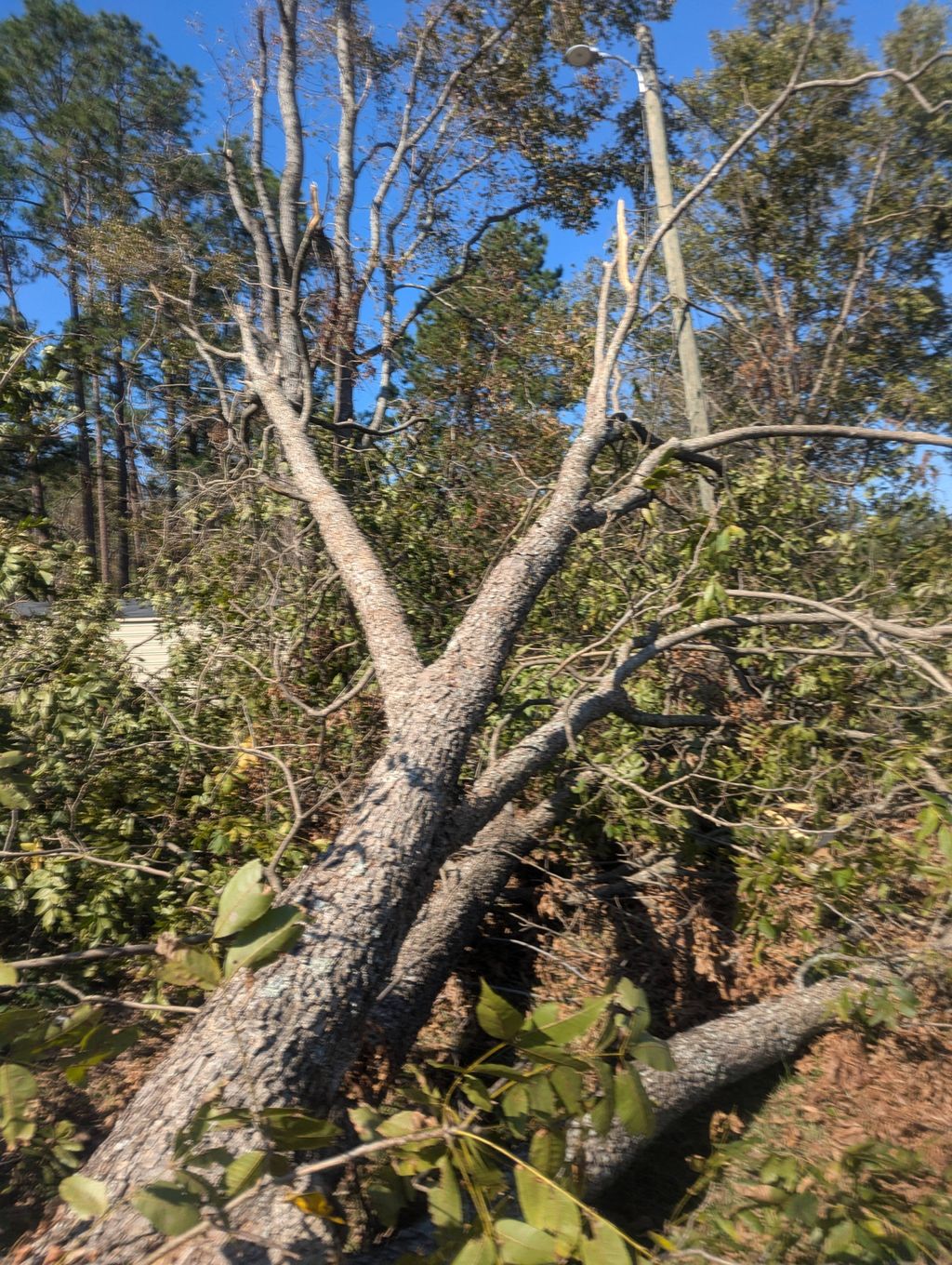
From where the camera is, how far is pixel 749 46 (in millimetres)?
10609

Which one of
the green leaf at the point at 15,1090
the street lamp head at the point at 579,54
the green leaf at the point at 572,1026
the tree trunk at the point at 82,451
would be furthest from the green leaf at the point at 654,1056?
the tree trunk at the point at 82,451

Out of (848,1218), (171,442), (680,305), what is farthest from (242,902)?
(171,442)

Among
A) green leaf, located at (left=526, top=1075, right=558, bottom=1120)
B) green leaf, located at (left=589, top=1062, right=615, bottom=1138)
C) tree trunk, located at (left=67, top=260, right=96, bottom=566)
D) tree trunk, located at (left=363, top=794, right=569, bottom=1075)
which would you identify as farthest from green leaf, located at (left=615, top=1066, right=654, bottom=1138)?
tree trunk, located at (left=67, top=260, right=96, bottom=566)

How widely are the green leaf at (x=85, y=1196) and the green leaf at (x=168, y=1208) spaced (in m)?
0.07

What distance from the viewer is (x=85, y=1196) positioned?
123cm

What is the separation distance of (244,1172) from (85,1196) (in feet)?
0.73

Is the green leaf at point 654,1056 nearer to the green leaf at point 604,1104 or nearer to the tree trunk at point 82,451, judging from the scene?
the green leaf at point 604,1104

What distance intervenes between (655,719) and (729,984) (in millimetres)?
1358

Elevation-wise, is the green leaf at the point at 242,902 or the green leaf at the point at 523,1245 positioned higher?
the green leaf at the point at 242,902

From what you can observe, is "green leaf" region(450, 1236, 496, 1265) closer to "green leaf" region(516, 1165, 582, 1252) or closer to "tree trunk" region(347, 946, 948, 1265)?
"green leaf" region(516, 1165, 582, 1252)

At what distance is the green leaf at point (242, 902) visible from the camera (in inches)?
47.9

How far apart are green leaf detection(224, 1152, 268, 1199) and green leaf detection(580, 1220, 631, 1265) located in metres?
0.50

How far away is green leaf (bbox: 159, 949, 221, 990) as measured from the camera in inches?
50.8

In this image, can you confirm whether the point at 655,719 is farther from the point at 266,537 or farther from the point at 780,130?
the point at 780,130
